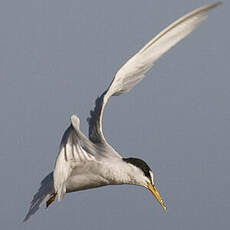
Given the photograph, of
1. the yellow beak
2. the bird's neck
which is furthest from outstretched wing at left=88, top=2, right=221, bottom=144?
the yellow beak

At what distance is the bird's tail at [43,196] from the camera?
10281 millimetres

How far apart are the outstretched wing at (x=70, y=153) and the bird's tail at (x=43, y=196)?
1.22 m

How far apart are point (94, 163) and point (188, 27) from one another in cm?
194

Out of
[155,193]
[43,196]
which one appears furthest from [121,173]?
[43,196]

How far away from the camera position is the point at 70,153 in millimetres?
8336

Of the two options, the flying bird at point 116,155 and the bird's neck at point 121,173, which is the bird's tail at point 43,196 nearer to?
the flying bird at point 116,155

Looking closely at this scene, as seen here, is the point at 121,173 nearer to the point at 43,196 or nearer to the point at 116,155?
the point at 116,155

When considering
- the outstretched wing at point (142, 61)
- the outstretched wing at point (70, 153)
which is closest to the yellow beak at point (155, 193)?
the outstretched wing at point (142, 61)

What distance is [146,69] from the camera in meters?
10.5

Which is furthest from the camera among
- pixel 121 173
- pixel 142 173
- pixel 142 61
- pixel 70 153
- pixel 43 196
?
pixel 142 61

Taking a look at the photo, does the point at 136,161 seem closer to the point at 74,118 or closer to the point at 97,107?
the point at 97,107

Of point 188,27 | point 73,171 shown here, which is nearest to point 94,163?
point 73,171

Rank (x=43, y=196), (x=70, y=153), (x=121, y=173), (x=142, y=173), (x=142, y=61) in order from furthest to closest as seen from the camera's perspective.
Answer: (x=142, y=61)
(x=43, y=196)
(x=142, y=173)
(x=121, y=173)
(x=70, y=153)

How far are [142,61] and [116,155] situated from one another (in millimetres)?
1313
